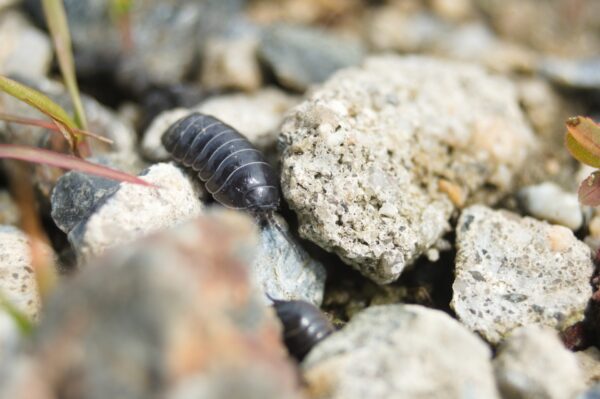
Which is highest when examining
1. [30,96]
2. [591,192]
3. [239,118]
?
[30,96]

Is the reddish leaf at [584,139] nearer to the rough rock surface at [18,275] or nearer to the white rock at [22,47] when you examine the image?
the rough rock surface at [18,275]

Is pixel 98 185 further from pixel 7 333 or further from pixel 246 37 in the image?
pixel 246 37

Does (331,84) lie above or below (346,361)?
above

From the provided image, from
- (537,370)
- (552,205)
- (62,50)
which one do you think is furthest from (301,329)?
(62,50)

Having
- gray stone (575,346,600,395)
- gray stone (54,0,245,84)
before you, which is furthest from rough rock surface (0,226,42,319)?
gray stone (575,346,600,395)

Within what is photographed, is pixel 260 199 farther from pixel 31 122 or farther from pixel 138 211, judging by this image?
pixel 31 122

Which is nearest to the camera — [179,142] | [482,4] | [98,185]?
[98,185]

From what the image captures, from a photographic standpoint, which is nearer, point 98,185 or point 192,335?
point 192,335

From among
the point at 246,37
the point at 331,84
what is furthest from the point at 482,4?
the point at 331,84
